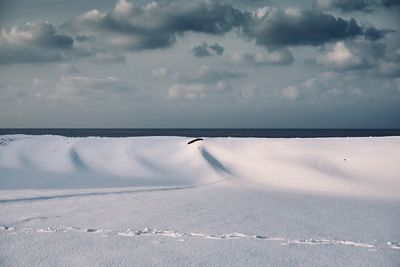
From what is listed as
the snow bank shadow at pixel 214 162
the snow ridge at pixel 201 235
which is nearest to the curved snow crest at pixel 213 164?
the snow bank shadow at pixel 214 162

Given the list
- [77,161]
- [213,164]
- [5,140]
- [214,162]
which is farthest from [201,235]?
[5,140]

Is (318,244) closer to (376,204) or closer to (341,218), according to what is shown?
(341,218)

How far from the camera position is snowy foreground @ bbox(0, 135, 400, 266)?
4059 millimetres

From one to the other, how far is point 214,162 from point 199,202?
173 inches

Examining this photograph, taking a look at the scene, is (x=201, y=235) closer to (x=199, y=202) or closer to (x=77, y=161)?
(x=199, y=202)

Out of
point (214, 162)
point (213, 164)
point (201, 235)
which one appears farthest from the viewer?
point (214, 162)

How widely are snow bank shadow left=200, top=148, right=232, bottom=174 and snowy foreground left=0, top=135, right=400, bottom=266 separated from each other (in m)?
0.04

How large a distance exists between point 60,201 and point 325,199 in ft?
15.5

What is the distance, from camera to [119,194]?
769 cm

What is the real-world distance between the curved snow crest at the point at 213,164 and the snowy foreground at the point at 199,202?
33 millimetres

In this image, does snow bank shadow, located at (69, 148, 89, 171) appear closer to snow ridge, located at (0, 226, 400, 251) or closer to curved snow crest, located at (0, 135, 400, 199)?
curved snow crest, located at (0, 135, 400, 199)

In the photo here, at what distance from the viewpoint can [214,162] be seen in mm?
11180

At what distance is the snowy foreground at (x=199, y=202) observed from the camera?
406cm

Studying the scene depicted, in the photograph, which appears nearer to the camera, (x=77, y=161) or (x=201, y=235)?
(x=201, y=235)
